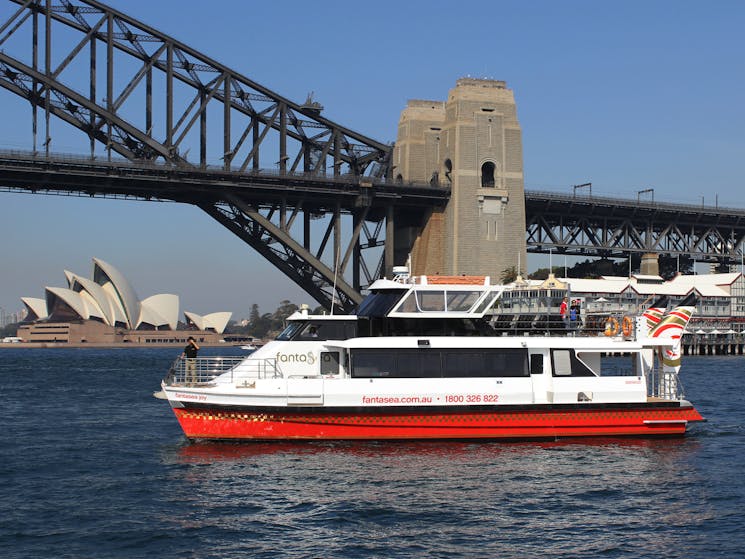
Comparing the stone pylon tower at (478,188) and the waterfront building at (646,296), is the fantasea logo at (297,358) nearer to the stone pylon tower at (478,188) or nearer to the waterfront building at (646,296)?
the stone pylon tower at (478,188)

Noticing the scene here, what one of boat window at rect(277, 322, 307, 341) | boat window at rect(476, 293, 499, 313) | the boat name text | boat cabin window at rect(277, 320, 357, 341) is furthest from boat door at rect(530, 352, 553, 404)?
boat window at rect(277, 322, 307, 341)

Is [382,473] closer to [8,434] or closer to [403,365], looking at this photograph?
[403,365]

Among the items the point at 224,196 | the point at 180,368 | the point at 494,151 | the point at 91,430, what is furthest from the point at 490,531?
the point at 494,151

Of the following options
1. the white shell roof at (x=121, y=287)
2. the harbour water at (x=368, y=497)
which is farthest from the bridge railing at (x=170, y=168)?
the white shell roof at (x=121, y=287)

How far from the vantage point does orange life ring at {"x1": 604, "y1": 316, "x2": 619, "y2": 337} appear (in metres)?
33.5

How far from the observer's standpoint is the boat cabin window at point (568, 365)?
31438mm

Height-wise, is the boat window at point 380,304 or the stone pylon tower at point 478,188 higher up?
the stone pylon tower at point 478,188

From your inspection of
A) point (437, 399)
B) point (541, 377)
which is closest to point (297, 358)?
point (437, 399)

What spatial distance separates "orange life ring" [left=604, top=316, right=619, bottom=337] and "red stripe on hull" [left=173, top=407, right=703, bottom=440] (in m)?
3.13

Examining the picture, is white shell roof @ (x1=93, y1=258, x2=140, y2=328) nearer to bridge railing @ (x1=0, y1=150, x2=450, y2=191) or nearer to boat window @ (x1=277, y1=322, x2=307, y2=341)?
bridge railing @ (x1=0, y1=150, x2=450, y2=191)

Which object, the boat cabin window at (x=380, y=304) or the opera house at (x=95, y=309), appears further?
the opera house at (x=95, y=309)

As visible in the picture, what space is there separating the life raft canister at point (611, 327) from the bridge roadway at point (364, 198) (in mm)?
54955

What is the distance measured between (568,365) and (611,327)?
9.24ft

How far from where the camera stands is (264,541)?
2052cm
